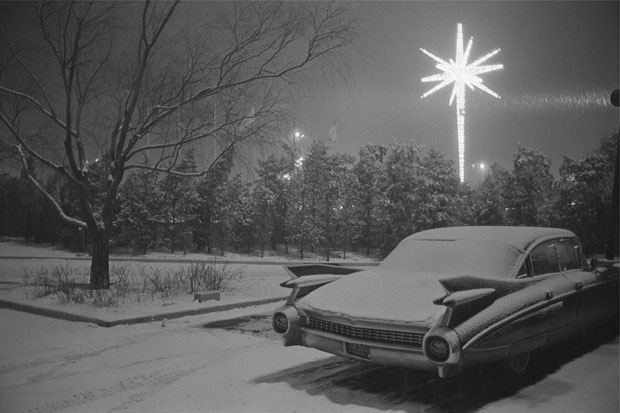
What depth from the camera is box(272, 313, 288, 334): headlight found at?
5.13m

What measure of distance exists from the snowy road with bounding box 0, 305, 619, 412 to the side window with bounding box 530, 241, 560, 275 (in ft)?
3.81

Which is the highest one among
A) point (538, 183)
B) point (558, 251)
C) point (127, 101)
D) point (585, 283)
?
point (538, 183)

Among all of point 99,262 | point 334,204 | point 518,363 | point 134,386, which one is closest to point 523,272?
point 518,363

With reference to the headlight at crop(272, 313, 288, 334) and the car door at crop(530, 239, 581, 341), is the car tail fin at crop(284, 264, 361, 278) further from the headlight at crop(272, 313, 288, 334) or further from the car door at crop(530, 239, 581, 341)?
the car door at crop(530, 239, 581, 341)

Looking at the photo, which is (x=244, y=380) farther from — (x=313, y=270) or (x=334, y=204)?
(x=334, y=204)

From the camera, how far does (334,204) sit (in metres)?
50.2

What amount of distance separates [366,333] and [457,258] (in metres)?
1.65

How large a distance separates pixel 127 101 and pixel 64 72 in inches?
64.2

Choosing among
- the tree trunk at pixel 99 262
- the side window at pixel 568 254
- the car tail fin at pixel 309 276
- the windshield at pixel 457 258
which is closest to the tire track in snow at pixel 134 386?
the car tail fin at pixel 309 276

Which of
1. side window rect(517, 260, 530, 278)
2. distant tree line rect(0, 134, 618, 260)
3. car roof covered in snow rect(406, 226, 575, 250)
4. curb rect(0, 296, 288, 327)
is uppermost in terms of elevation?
distant tree line rect(0, 134, 618, 260)

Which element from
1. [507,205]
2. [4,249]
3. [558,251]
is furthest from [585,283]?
[507,205]

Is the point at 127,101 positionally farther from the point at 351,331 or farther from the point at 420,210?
the point at 420,210

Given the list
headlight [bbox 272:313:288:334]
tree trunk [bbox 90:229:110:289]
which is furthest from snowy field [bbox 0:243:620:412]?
tree trunk [bbox 90:229:110:289]

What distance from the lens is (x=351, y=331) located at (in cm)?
455
